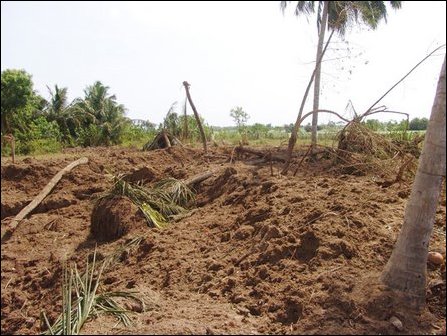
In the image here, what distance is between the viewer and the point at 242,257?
14.5 feet

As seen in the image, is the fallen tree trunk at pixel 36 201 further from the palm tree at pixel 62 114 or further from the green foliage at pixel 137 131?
the palm tree at pixel 62 114

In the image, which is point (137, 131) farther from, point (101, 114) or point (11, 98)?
point (11, 98)

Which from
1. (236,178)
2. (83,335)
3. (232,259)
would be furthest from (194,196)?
(83,335)

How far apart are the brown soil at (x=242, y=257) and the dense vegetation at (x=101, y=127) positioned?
3.03m

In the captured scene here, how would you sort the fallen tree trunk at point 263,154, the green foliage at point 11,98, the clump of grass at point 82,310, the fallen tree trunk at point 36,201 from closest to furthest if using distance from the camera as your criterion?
the clump of grass at point 82,310
the green foliage at point 11,98
the fallen tree trunk at point 36,201
the fallen tree trunk at point 263,154

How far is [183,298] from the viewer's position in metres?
3.94

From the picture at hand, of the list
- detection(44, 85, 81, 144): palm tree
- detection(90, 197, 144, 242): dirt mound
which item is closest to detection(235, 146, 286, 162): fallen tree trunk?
detection(90, 197, 144, 242): dirt mound

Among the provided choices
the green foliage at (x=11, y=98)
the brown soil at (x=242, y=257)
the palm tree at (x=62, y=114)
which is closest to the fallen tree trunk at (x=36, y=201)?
the brown soil at (x=242, y=257)

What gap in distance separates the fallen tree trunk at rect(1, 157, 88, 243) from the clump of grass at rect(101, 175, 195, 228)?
48.2 inches

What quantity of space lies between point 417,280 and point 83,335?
89.9 inches

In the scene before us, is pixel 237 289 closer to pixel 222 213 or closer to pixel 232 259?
pixel 232 259

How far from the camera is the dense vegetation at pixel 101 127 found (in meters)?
12.7

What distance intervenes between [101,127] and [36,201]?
15553mm

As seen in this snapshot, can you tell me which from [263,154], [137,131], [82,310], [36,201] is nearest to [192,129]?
[263,154]
